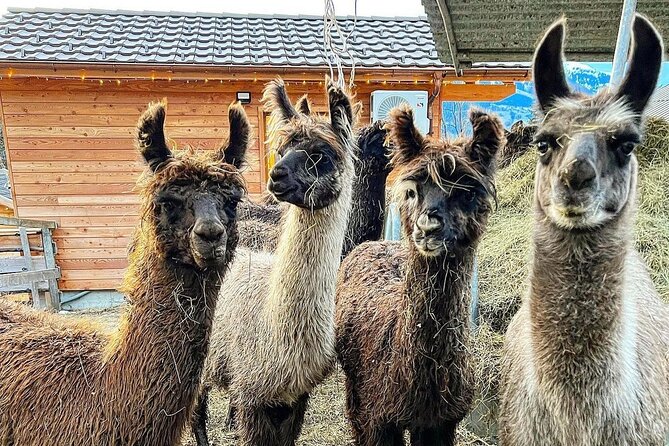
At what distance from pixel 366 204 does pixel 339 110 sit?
1.99m

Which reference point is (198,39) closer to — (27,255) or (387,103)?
(387,103)

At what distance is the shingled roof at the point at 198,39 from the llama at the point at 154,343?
22.9 feet

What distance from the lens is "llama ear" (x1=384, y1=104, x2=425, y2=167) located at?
3.05 metres

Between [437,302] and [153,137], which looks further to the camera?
[437,302]

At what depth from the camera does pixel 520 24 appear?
450 centimetres

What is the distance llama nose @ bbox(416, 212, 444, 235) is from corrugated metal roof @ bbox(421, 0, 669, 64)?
2.08 m

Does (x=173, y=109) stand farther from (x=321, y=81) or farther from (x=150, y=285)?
(x=150, y=285)

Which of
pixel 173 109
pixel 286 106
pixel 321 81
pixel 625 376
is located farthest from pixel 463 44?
pixel 173 109

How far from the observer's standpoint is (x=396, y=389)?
3133 millimetres

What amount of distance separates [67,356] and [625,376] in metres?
2.81

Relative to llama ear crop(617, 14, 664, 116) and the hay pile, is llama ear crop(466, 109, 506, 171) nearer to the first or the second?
llama ear crop(617, 14, 664, 116)

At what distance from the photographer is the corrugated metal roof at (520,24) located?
417 cm

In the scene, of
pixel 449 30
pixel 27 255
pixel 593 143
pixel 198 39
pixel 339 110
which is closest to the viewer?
pixel 593 143

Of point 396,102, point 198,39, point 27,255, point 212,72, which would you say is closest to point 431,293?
point 396,102
